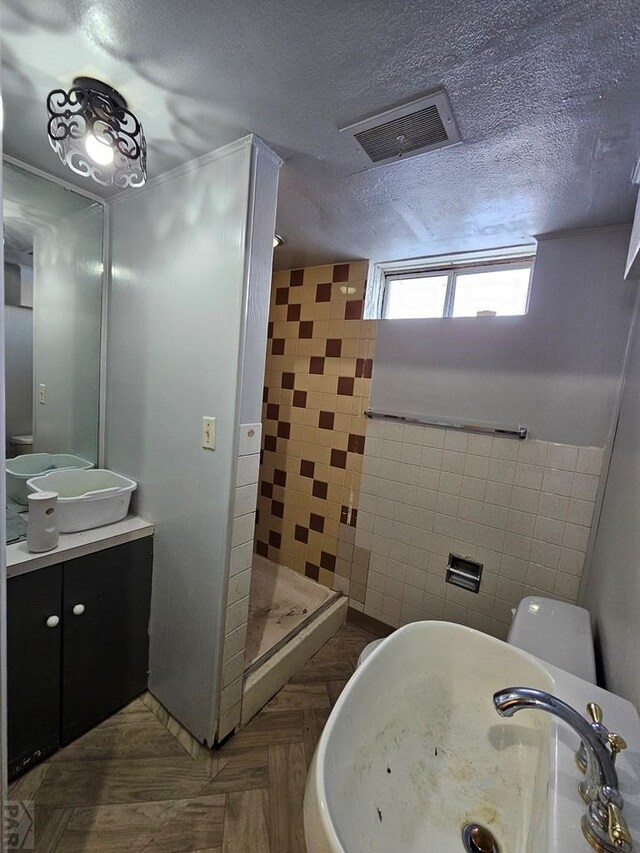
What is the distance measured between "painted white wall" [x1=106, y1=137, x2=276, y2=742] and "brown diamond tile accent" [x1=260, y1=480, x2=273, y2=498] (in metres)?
1.04

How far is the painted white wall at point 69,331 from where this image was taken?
1.51 metres

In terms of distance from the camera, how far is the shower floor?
167 cm

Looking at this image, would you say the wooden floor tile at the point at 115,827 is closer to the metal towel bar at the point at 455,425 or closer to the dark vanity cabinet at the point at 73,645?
the dark vanity cabinet at the point at 73,645

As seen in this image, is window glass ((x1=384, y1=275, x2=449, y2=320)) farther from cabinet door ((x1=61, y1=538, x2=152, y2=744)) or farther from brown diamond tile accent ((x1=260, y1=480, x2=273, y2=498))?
cabinet door ((x1=61, y1=538, x2=152, y2=744))

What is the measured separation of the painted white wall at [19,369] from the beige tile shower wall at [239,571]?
1.00 meters

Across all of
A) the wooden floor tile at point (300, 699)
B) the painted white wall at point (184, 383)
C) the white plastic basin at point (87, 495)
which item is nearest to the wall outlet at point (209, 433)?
the painted white wall at point (184, 383)

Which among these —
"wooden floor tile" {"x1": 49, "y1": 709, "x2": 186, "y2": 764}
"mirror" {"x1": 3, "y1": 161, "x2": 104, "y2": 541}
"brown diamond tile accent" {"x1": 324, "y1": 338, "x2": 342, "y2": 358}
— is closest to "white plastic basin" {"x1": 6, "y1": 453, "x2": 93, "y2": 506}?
"mirror" {"x1": 3, "y1": 161, "x2": 104, "y2": 541}

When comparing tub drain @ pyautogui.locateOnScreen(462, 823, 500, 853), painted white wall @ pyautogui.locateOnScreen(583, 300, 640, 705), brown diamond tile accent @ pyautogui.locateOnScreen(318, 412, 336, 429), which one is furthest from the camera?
brown diamond tile accent @ pyautogui.locateOnScreen(318, 412, 336, 429)

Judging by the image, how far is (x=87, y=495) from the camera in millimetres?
1349

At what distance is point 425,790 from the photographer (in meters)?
0.75

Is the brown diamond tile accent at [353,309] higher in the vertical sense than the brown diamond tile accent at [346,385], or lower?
higher

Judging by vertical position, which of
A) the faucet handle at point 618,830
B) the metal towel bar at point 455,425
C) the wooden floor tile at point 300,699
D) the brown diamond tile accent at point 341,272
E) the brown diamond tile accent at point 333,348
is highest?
the brown diamond tile accent at point 341,272

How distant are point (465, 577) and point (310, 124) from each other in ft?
6.35

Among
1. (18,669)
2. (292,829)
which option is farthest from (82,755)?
(292,829)
